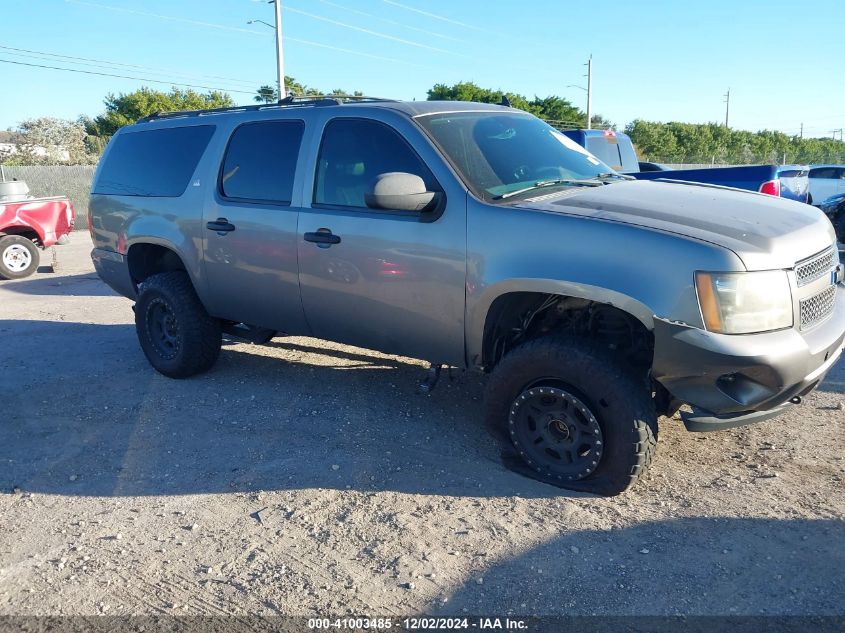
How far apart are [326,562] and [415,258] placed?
173cm

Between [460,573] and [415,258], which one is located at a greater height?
[415,258]

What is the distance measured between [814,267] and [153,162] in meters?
4.84

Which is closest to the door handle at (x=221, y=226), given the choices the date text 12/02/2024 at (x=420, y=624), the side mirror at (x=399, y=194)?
the side mirror at (x=399, y=194)

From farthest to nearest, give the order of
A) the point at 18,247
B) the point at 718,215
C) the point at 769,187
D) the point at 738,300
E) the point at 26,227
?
the point at 26,227 < the point at 18,247 < the point at 769,187 < the point at 718,215 < the point at 738,300

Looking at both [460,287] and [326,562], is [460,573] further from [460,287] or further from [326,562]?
[460,287]

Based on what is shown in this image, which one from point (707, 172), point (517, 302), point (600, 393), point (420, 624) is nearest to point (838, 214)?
point (707, 172)

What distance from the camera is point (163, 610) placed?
9.82ft

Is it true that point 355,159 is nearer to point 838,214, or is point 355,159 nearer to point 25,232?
point 25,232

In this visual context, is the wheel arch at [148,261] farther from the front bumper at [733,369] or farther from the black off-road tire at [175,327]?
the front bumper at [733,369]

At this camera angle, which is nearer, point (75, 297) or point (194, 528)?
point (194, 528)

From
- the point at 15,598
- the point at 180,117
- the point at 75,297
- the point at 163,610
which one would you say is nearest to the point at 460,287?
the point at 163,610

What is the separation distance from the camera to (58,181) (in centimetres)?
2186

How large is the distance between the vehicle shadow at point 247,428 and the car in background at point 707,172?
15.6 feet

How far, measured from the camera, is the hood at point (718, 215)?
3.35m
